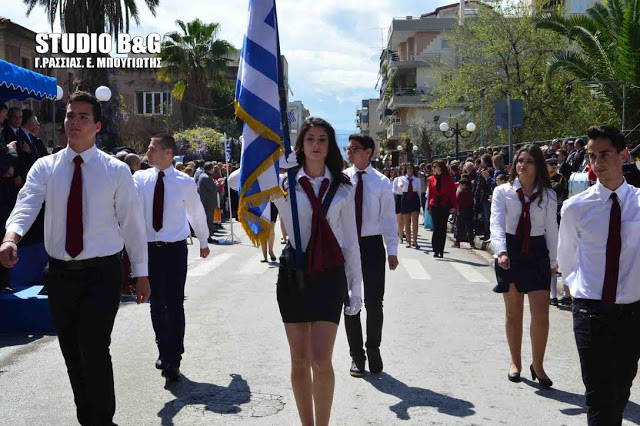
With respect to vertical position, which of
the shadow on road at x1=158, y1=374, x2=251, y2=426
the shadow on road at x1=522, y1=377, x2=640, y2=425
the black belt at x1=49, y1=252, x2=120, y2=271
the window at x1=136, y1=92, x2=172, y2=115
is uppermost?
the window at x1=136, y1=92, x2=172, y2=115

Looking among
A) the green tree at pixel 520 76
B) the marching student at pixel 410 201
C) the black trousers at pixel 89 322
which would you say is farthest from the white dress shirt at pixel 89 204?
the green tree at pixel 520 76

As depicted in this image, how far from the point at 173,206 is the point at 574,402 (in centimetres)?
367

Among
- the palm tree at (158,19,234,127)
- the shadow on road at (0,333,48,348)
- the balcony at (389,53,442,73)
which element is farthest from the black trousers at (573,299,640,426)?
the balcony at (389,53,442,73)

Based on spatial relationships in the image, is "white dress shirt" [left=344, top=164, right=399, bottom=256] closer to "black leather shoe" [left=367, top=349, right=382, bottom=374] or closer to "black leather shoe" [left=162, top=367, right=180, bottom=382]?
"black leather shoe" [left=367, top=349, right=382, bottom=374]

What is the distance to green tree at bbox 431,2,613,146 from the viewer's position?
40.3m

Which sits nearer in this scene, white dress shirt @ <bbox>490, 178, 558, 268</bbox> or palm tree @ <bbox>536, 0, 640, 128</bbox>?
white dress shirt @ <bbox>490, 178, 558, 268</bbox>

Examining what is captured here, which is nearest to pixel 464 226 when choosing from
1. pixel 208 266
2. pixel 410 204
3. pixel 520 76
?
pixel 410 204

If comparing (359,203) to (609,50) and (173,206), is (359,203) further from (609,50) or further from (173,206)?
(609,50)

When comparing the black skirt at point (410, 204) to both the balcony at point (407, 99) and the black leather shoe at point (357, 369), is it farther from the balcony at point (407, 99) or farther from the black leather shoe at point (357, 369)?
the balcony at point (407, 99)

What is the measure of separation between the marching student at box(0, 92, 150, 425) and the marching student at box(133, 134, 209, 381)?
1.74m

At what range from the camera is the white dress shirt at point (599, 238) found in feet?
14.7

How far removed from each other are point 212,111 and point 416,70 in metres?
24.5

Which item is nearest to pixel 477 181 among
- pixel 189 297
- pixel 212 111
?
pixel 189 297

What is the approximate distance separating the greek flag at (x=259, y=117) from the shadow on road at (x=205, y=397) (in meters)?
1.63
